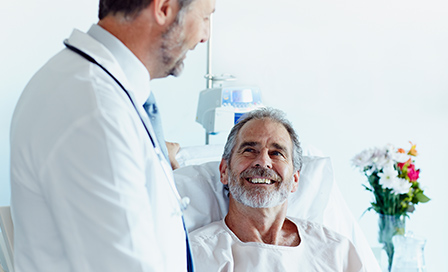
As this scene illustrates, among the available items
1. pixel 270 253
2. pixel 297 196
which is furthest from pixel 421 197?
pixel 270 253

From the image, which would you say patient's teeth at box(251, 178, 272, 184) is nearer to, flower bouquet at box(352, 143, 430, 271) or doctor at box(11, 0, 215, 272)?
flower bouquet at box(352, 143, 430, 271)

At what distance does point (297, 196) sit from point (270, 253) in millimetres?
439

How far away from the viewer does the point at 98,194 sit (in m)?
0.83

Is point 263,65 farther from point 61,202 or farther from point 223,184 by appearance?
point 61,202

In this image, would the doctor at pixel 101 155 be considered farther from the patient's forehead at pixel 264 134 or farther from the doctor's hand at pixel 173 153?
the doctor's hand at pixel 173 153

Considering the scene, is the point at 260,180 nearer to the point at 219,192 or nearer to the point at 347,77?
the point at 219,192

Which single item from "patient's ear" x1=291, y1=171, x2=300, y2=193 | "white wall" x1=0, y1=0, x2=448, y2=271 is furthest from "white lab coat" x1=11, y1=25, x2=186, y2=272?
"white wall" x1=0, y1=0, x2=448, y2=271

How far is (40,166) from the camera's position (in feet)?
2.79

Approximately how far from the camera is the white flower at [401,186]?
230 cm

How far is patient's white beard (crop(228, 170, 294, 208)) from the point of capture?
1887 mm

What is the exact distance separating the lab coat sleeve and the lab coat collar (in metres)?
0.12

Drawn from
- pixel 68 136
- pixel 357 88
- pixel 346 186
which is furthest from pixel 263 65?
pixel 68 136

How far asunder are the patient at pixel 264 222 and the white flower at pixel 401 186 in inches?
18.0

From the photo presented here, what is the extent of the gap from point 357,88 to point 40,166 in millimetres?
2862
